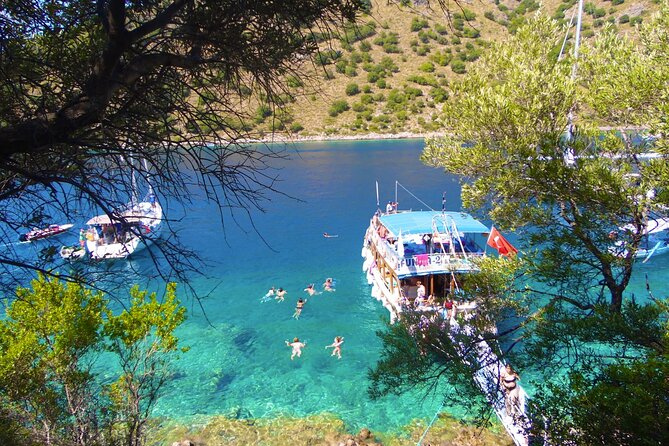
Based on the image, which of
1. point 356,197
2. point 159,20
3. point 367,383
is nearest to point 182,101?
point 159,20

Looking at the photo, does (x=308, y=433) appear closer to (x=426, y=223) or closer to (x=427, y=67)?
(x=426, y=223)

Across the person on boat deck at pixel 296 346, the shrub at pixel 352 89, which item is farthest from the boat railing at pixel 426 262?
the shrub at pixel 352 89

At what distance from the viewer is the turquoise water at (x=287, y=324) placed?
1419 cm

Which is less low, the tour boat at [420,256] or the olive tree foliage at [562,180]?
the olive tree foliage at [562,180]

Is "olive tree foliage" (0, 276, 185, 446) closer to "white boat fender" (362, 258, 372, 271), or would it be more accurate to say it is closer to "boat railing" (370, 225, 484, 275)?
"boat railing" (370, 225, 484, 275)

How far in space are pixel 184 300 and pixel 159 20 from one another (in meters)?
22.0

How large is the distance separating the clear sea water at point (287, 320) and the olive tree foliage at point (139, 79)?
0.54 meters

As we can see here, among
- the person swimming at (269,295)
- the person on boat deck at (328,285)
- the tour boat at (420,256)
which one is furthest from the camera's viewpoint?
the person on boat deck at (328,285)

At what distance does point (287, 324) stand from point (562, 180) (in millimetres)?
15246

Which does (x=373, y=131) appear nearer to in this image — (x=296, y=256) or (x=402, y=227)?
(x=296, y=256)

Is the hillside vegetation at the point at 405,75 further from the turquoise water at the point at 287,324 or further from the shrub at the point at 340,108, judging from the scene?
the turquoise water at the point at 287,324

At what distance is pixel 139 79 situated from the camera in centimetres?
299

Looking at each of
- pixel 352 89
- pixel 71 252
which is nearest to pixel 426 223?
pixel 71 252

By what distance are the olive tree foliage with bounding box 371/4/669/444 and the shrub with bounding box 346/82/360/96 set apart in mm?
93581
